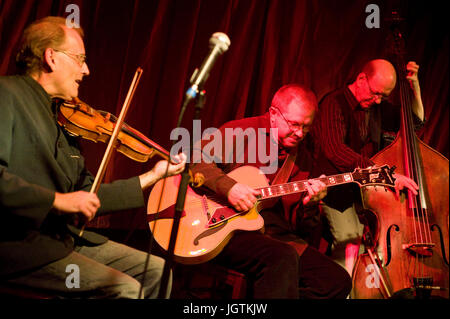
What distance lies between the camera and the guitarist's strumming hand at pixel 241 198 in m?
2.03

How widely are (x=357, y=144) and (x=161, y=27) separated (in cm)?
167

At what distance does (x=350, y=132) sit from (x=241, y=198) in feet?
4.00

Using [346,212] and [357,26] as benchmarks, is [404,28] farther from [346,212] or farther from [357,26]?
[346,212]

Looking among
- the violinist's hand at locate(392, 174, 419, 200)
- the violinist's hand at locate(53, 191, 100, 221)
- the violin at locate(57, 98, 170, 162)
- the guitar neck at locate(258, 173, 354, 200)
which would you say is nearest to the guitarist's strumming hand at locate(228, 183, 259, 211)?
the guitar neck at locate(258, 173, 354, 200)

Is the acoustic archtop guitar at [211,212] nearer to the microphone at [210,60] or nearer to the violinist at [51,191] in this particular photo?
the violinist at [51,191]

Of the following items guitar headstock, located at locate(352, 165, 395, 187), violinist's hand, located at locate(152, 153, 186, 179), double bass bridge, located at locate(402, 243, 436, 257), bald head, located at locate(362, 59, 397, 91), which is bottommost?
double bass bridge, located at locate(402, 243, 436, 257)

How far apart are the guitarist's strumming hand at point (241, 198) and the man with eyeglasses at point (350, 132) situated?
0.85 m

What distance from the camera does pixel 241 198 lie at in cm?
203

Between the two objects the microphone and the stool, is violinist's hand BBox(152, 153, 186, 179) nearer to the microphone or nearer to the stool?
→ the microphone

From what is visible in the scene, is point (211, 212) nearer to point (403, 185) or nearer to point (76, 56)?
point (76, 56)

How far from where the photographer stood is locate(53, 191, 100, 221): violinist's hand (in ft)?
4.59

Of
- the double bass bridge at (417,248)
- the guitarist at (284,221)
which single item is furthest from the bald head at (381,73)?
the double bass bridge at (417,248)

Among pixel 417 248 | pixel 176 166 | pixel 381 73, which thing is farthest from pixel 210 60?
pixel 381 73

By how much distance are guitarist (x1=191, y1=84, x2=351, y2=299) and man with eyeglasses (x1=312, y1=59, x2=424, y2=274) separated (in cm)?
16
